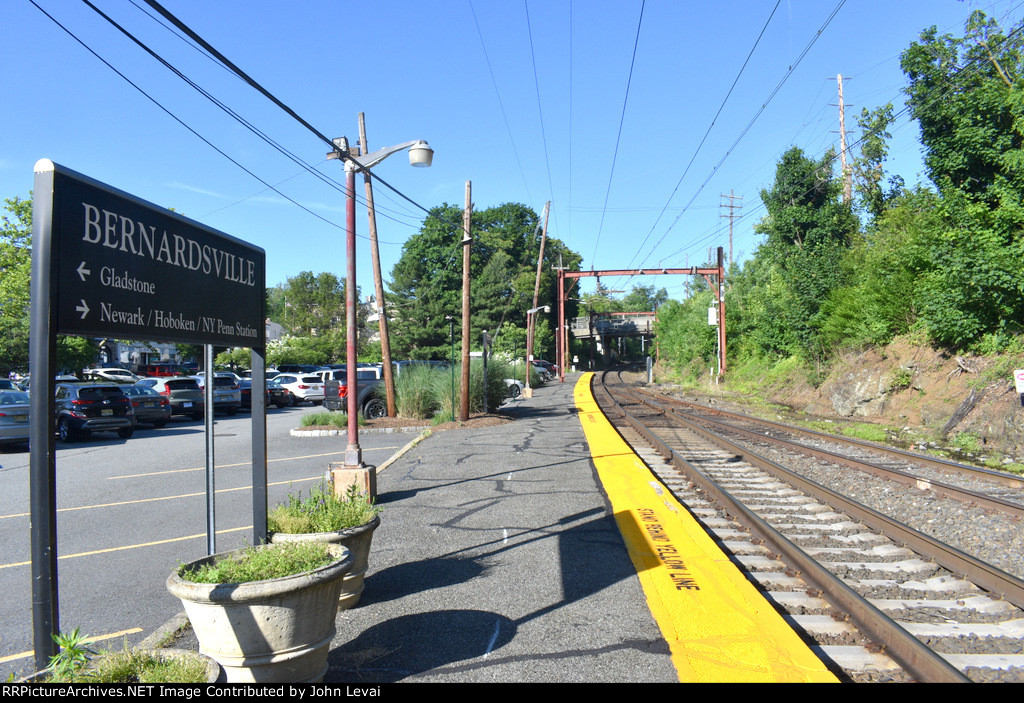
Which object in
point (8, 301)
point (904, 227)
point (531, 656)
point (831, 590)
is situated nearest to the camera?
point (531, 656)

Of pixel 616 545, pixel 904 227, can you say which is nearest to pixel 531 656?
pixel 616 545

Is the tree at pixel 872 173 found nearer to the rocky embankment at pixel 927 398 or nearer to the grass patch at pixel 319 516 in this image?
the rocky embankment at pixel 927 398

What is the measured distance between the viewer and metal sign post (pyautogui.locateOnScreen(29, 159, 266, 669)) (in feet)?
10.2

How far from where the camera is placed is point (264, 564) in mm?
3711

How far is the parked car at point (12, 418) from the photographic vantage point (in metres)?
16.2

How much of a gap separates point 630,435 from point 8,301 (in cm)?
2684

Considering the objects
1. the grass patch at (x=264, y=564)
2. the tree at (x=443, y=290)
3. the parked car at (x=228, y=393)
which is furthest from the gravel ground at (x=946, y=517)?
the tree at (x=443, y=290)

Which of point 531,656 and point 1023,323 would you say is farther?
point 1023,323

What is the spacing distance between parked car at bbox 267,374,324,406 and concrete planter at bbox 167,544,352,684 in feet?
101

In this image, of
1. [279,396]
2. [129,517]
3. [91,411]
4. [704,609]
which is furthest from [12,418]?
[704,609]

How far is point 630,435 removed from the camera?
17938 mm

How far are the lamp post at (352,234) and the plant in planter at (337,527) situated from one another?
3769mm

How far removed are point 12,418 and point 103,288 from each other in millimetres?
16038
